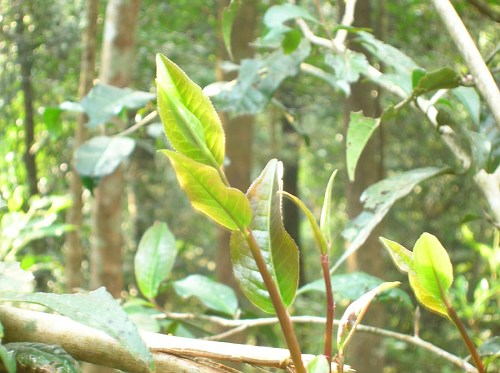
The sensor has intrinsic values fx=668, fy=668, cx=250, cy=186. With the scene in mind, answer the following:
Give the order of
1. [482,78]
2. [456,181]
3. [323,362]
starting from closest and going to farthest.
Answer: [323,362] → [482,78] → [456,181]

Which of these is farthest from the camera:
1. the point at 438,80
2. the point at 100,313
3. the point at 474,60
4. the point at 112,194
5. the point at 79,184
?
the point at 79,184

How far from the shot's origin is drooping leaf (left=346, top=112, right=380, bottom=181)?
733mm

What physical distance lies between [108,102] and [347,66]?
412 mm

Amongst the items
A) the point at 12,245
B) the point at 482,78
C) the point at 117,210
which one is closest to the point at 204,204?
the point at 482,78

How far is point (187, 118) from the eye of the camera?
16.6 inches

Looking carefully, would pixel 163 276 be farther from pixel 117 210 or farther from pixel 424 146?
pixel 424 146

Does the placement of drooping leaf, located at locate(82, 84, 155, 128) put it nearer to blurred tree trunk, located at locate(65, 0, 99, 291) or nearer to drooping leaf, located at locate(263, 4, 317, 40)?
drooping leaf, located at locate(263, 4, 317, 40)

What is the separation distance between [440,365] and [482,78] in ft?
17.9

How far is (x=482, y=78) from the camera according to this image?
0.59 metres

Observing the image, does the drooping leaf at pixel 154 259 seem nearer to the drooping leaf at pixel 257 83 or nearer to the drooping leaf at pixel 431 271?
the drooping leaf at pixel 257 83

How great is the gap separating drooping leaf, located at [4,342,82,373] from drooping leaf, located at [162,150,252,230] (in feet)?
0.40

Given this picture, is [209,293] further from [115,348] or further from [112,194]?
[112,194]

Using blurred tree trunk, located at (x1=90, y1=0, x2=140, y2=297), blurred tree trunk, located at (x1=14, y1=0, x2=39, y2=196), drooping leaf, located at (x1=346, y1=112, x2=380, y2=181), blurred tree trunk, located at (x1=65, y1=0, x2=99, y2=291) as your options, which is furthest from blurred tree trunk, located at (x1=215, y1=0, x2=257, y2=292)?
drooping leaf, located at (x1=346, y1=112, x2=380, y2=181)

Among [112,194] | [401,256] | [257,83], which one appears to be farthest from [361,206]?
[401,256]
